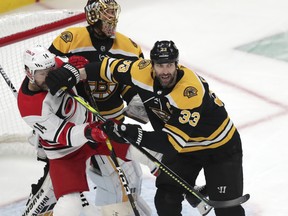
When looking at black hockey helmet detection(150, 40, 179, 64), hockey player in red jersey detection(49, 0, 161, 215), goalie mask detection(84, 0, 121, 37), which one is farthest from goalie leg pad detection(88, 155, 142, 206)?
black hockey helmet detection(150, 40, 179, 64)

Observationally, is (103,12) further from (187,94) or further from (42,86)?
(187,94)

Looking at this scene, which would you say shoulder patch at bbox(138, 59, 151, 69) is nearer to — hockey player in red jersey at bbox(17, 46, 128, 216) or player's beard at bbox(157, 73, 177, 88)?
player's beard at bbox(157, 73, 177, 88)

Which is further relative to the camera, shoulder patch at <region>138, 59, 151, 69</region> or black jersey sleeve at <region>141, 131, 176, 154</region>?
shoulder patch at <region>138, 59, 151, 69</region>

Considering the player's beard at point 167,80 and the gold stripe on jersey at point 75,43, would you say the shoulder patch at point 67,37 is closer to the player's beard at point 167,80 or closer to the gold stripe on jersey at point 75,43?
the gold stripe on jersey at point 75,43

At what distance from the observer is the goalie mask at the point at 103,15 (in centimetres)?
355

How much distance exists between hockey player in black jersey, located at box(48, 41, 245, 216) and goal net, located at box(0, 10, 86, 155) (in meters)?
0.87

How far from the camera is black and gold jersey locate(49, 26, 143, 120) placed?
3.66 m

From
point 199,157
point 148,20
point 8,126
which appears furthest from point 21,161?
point 148,20

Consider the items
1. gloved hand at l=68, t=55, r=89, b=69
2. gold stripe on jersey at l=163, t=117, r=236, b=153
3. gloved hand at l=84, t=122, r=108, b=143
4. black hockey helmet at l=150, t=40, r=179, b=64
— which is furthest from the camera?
gloved hand at l=68, t=55, r=89, b=69

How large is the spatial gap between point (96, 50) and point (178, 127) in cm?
76

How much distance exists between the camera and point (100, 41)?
12.1 feet

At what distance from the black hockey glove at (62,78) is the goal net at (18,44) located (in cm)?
92

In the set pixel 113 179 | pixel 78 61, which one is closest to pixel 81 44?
pixel 78 61

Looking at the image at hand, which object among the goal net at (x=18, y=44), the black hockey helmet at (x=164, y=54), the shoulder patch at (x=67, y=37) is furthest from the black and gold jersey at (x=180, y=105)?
the goal net at (x=18, y=44)
